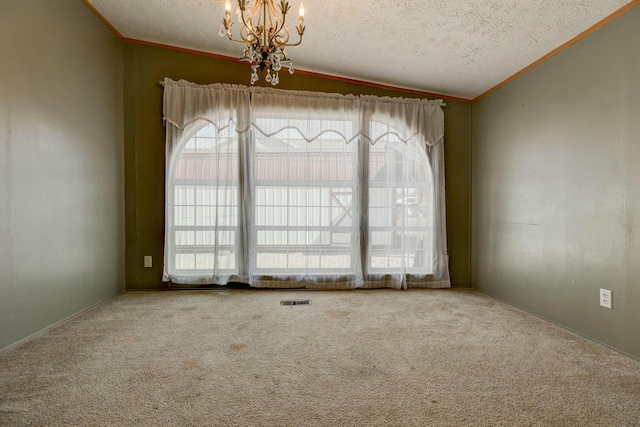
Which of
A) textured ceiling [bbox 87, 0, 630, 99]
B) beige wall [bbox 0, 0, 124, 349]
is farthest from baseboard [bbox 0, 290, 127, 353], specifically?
textured ceiling [bbox 87, 0, 630, 99]

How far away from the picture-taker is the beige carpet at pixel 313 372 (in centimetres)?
140

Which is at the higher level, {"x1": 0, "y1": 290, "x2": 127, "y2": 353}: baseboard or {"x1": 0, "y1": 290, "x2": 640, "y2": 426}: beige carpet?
{"x1": 0, "y1": 290, "x2": 127, "y2": 353}: baseboard

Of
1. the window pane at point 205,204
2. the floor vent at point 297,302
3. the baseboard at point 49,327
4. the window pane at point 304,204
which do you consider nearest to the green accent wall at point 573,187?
the window pane at point 304,204

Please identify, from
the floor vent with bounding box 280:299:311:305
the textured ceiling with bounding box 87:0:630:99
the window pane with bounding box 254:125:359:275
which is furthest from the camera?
the window pane with bounding box 254:125:359:275

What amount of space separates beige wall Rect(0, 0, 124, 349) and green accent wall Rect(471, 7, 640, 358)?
13.3ft

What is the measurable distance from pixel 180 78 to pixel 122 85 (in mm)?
616

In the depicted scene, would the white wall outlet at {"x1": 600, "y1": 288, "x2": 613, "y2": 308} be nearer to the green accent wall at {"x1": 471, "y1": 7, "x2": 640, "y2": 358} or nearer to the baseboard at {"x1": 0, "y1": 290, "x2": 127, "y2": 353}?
the green accent wall at {"x1": 471, "y1": 7, "x2": 640, "y2": 358}

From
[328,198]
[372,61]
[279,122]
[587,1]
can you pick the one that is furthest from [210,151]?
[587,1]

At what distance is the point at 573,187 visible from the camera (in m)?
2.42

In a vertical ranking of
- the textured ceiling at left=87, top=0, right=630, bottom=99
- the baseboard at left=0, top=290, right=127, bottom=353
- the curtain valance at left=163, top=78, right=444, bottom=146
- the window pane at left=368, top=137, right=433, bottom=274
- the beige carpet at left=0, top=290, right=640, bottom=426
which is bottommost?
the beige carpet at left=0, top=290, right=640, bottom=426

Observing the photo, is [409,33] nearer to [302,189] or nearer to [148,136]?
[302,189]

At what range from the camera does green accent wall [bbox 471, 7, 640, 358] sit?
6.64ft

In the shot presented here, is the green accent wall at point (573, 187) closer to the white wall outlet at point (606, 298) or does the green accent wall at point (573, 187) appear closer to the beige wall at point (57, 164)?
the white wall outlet at point (606, 298)

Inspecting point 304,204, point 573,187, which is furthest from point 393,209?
point 573,187
